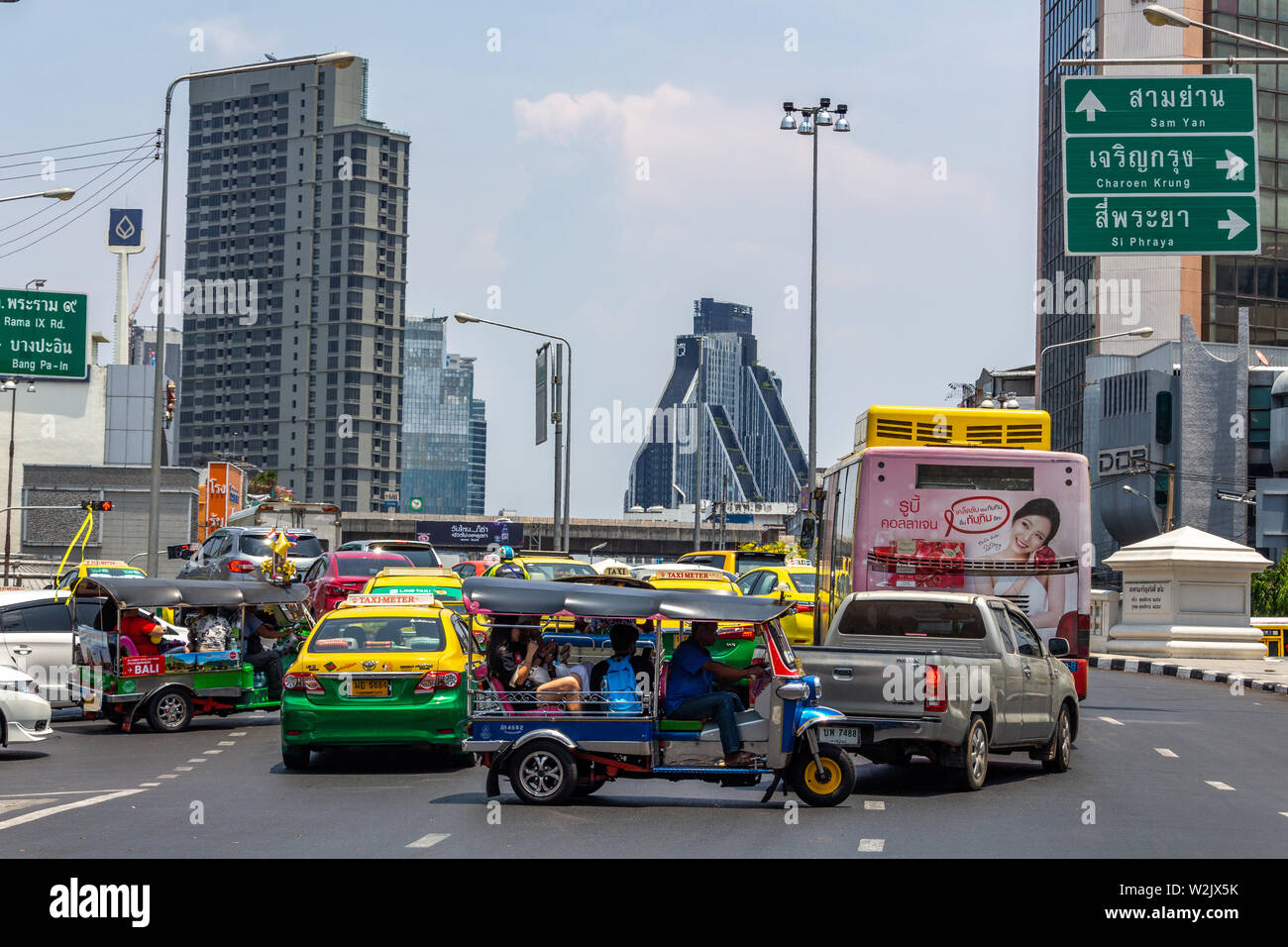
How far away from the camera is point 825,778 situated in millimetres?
13273

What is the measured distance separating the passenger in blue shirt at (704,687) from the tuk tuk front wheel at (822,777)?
18.0 inches

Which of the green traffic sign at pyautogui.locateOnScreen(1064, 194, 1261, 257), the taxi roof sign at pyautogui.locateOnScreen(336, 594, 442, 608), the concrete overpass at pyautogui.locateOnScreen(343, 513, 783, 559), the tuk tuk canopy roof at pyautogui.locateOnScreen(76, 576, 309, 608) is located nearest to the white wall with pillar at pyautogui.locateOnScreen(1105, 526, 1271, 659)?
the green traffic sign at pyautogui.locateOnScreen(1064, 194, 1261, 257)

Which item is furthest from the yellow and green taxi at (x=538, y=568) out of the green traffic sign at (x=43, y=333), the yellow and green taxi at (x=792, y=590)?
the green traffic sign at (x=43, y=333)

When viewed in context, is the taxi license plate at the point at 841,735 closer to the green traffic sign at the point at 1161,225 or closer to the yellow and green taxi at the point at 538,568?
the green traffic sign at the point at 1161,225

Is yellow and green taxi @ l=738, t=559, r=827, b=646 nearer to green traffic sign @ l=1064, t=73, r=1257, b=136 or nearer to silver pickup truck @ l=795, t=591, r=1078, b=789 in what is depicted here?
green traffic sign @ l=1064, t=73, r=1257, b=136

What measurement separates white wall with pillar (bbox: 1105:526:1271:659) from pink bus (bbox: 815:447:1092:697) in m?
21.5

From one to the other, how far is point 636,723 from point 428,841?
8.16 feet

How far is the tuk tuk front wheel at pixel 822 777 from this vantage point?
43.4ft

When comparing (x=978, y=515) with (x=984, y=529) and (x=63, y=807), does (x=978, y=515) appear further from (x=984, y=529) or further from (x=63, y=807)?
(x=63, y=807)

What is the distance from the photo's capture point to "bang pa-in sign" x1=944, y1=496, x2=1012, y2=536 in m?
18.8

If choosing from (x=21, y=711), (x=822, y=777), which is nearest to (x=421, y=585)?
(x=21, y=711)
